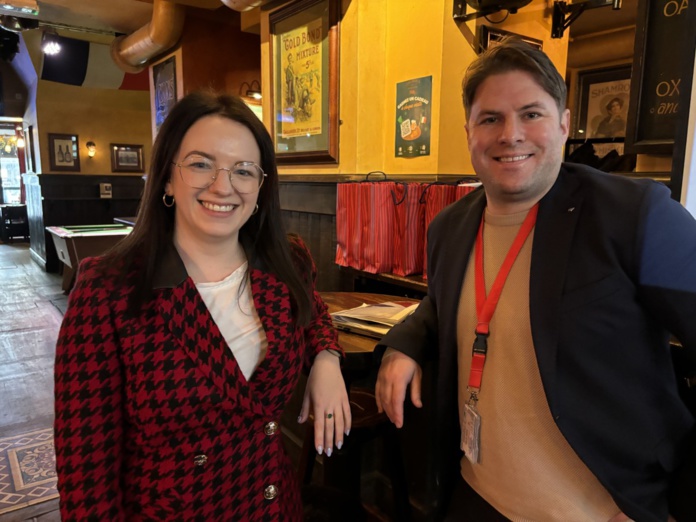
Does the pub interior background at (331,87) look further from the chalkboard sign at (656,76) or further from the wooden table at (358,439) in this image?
the wooden table at (358,439)

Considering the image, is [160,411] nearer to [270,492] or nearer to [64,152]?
[270,492]

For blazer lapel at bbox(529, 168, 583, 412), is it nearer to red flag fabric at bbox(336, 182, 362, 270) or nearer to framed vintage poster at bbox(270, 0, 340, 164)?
red flag fabric at bbox(336, 182, 362, 270)

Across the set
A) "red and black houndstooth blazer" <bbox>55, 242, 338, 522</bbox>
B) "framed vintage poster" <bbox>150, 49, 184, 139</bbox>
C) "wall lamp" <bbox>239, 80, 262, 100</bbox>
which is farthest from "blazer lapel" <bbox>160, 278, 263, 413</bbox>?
"wall lamp" <bbox>239, 80, 262, 100</bbox>

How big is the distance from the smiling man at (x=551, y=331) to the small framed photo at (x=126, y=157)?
9.67 m

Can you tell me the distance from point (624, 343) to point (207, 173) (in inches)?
37.7

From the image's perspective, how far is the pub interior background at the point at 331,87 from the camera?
2.84 meters

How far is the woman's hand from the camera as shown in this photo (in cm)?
124

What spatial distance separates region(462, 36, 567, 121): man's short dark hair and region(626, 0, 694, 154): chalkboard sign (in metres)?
0.98

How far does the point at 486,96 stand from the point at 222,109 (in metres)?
0.62

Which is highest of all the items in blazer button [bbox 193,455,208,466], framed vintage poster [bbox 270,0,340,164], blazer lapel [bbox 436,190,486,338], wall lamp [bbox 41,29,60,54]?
wall lamp [bbox 41,29,60,54]

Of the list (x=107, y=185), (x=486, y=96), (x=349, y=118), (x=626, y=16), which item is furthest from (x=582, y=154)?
(x=107, y=185)

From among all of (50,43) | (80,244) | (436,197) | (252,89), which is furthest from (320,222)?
(50,43)

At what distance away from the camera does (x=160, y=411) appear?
106cm

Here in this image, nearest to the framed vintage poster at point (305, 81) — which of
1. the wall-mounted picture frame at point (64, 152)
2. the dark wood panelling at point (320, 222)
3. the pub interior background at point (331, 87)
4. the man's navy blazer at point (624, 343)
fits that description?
the pub interior background at point (331, 87)
